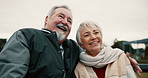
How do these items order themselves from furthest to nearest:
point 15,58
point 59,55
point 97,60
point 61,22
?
point 61,22
point 97,60
point 59,55
point 15,58

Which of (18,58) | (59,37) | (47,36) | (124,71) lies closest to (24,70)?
(18,58)

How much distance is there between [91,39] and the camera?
2.05 meters

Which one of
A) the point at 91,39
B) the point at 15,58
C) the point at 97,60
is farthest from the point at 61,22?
the point at 15,58

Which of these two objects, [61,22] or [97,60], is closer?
[97,60]

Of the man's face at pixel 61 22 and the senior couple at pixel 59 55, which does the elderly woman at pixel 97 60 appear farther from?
the man's face at pixel 61 22

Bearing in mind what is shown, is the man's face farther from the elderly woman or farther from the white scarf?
the white scarf

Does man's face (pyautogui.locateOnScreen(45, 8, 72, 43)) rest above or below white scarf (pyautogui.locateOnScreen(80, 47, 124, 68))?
above

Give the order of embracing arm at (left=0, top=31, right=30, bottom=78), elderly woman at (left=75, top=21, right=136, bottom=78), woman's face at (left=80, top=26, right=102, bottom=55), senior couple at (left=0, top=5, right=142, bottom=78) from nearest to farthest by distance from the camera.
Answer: embracing arm at (left=0, top=31, right=30, bottom=78), senior couple at (left=0, top=5, right=142, bottom=78), elderly woman at (left=75, top=21, right=136, bottom=78), woman's face at (left=80, top=26, right=102, bottom=55)

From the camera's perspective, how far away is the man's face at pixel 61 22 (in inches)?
83.7

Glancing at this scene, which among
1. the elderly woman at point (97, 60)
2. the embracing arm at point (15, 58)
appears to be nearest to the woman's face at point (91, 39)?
the elderly woman at point (97, 60)

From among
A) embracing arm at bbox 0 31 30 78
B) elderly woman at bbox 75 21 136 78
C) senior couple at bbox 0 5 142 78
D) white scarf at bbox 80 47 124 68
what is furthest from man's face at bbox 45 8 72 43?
embracing arm at bbox 0 31 30 78

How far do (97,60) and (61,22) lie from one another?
2.39 feet

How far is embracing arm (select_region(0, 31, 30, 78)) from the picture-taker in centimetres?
141

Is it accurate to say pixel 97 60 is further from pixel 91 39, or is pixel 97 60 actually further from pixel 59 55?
pixel 59 55
